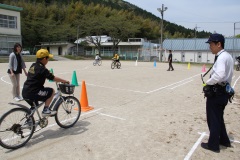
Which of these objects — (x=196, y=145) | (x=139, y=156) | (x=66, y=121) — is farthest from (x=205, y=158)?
(x=66, y=121)

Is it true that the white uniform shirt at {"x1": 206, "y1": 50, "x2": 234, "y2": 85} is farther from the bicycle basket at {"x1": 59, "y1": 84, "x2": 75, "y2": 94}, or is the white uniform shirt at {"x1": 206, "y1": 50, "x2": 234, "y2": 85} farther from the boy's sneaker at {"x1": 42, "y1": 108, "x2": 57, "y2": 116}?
the boy's sneaker at {"x1": 42, "y1": 108, "x2": 57, "y2": 116}

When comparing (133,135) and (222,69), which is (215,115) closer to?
(222,69)

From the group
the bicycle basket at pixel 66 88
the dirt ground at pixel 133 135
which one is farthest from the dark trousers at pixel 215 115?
the bicycle basket at pixel 66 88

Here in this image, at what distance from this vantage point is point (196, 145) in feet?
13.0

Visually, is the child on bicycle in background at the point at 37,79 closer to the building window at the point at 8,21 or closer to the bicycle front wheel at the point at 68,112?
the bicycle front wheel at the point at 68,112

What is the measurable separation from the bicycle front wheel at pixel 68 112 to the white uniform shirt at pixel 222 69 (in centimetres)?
286

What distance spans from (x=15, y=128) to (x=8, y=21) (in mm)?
40745

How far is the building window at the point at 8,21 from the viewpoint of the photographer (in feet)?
125

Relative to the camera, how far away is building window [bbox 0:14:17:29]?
1499 inches

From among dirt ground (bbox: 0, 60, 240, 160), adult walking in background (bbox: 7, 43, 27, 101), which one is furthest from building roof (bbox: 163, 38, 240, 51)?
adult walking in background (bbox: 7, 43, 27, 101)

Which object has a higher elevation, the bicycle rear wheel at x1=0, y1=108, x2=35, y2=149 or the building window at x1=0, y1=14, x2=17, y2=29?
the building window at x1=0, y1=14, x2=17, y2=29

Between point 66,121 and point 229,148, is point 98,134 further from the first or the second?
point 229,148

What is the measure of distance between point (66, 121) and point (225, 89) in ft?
10.6

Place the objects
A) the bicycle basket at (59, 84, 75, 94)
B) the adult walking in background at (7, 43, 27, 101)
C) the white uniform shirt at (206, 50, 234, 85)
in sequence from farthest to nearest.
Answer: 1. the adult walking in background at (7, 43, 27, 101)
2. the bicycle basket at (59, 84, 75, 94)
3. the white uniform shirt at (206, 50, 234, 85)
